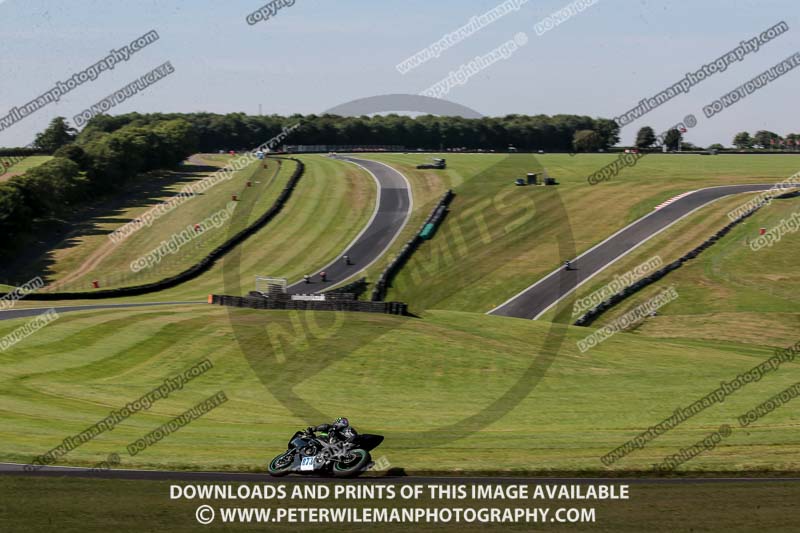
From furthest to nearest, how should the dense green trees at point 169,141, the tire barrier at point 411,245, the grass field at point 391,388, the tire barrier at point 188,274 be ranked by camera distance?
the dense green trees at point 169,141, the tire barrier at point 411,245, the tire barrier at point 188,274, the grass field at point 391,388

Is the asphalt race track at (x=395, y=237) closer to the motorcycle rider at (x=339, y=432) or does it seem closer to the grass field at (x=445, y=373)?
the grass field at (x=445, y=373)

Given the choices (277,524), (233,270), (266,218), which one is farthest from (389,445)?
(266,218)

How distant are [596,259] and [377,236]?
2497cm

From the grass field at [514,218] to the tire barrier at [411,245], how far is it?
734 mm

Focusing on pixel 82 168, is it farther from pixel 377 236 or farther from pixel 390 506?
pixel 390 506

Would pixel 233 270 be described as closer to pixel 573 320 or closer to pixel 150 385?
pixel 573 320

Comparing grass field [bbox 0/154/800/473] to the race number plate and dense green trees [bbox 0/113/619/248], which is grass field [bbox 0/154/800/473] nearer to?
the race number plate

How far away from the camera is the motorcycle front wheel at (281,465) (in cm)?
2375

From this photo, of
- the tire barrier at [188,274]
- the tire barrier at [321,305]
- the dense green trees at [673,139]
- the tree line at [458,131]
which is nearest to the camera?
the tire barrier at [321,305]

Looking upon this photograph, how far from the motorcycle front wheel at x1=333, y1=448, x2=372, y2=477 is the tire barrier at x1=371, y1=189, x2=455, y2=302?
132 feet

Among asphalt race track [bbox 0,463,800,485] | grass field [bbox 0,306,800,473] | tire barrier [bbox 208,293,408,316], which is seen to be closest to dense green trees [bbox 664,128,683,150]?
grass field [bbox 0,306,800,473]

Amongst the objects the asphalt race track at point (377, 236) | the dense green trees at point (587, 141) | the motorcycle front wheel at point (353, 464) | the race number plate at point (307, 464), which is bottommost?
the motorcycle front wheel at point (353, 464)

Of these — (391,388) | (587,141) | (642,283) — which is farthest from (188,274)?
(587,141)

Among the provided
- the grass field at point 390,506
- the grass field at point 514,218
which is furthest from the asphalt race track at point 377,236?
the grass field at point 390,506
